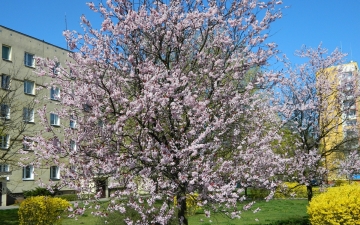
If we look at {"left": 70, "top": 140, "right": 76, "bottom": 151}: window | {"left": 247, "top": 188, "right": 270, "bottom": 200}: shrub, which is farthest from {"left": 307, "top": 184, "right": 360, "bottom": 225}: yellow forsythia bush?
{"left": 70, "top": 140, "right": 76, "bottom": 151}: window

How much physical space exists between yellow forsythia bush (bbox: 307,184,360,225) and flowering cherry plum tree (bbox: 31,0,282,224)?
3.65 m

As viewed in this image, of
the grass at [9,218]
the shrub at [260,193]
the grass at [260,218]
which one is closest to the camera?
the shrub at [260,193]

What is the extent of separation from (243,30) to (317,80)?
10091mm

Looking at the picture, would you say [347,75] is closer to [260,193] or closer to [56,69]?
[260,193]

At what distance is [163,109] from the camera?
6.43m

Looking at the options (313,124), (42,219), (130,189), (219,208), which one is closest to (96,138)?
(130,189)

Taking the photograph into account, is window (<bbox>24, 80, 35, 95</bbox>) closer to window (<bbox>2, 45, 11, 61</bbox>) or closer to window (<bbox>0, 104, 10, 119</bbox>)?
window (<bbox>2, 45, 11, 61</bbox>)

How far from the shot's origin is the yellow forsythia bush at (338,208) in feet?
33.6

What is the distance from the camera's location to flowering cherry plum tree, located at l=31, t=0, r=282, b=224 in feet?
20.6

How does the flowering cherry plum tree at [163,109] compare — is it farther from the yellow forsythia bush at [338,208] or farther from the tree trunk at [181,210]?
the yellow forsythia bush at [338,208]

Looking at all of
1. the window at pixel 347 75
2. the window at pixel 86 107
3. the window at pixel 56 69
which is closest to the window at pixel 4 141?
the window at pixel 56 69

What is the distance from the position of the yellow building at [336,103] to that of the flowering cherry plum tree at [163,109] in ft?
30.4

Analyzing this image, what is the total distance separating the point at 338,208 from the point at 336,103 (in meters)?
7.43

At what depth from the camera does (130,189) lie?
6305 mm
